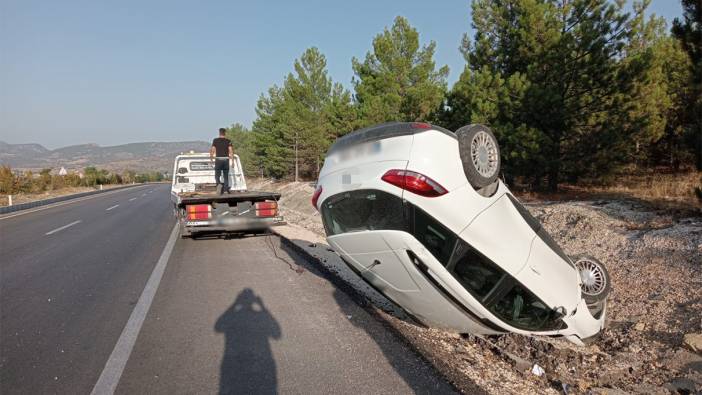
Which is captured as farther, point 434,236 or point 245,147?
point 245,147

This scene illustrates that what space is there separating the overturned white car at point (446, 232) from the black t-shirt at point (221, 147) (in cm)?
778

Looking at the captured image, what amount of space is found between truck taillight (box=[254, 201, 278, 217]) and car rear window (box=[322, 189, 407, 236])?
20.9 feet

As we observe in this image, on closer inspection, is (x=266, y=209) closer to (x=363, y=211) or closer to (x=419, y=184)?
(x=363, y=211)

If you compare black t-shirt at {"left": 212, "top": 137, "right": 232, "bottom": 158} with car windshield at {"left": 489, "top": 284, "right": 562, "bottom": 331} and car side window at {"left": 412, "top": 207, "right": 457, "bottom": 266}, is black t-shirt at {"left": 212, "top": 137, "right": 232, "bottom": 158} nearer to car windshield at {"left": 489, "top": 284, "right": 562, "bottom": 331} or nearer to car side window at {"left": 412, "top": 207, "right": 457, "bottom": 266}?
car side window at {"left": 412, "top": 207, "right": 457, "bottom": 266}

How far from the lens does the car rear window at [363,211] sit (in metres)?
3.37

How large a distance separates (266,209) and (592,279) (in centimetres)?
719

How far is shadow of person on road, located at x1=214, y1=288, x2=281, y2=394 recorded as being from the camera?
333 cm

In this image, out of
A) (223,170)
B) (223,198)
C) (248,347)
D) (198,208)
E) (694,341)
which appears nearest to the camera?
(694,341)

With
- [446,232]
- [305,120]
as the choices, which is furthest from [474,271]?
[305,120]

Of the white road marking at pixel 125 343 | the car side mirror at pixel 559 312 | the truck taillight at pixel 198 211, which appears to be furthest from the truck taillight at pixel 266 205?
the car side mirror at pixel 559 312

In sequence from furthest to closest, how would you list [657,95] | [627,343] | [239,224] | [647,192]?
1. [657,95]
2. [647,192]
3. [239,224]
4. [627,343]

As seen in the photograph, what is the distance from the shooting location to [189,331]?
4.48 metres

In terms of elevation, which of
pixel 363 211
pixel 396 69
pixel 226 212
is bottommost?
pixel 226 212

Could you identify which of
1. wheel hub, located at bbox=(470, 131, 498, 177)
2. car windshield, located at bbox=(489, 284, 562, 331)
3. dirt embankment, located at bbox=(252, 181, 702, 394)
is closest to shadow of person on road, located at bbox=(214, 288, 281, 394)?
dirt embankment, located at bbox=(252, 181, 702, 394)
